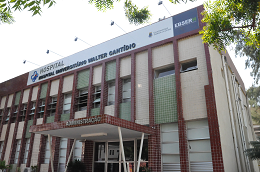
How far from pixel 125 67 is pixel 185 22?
4920mm

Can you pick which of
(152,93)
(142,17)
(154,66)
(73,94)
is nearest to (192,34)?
(154,66)

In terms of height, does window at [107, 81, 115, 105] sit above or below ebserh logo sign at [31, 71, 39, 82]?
below

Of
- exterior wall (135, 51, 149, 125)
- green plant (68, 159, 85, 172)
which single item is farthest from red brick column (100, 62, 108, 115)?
green plant (68, 159, 85, 172)

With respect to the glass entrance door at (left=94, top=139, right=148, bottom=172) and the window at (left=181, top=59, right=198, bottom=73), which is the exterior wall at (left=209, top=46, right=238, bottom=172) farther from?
the glass entrance door at (left=94, top=139, right=148, bottom=172)

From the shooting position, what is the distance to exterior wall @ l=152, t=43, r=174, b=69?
13859mm

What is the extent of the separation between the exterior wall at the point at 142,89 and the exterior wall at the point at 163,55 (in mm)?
659

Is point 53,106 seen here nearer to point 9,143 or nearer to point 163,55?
point 9,143

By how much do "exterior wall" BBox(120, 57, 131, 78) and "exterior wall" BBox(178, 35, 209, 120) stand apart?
375cm

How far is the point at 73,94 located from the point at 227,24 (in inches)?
507

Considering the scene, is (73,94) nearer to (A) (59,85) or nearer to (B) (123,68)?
(A) (59,85)

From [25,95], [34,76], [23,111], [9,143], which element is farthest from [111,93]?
[9,143]

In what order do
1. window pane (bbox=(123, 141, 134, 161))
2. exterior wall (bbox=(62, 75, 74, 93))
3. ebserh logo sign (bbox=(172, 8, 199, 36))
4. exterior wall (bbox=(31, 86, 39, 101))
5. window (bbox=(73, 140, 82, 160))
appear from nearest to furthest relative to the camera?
1. window pane (bbox=(123, 141, 134, 161))
2. ebserh logo sign (bbox=(172, 8, 199, 36))
3. window (bbox=(73, 140, 82, 160))
4. exterior wall (bbox=(62, 75, 74, 93))
5. exterior wall (bbox=(31, 86, 39, 101))

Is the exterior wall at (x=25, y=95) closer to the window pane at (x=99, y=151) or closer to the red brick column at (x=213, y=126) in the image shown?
the window pane at (x=99, y=151)

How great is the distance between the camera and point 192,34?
1320 centimetres
